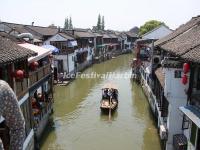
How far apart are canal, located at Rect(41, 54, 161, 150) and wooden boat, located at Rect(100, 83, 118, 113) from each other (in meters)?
0.80

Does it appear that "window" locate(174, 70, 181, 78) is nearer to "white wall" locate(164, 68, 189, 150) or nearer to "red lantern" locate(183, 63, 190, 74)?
"white wall" locate(164, 68, 189, 150)

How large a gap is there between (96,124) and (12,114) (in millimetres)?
21747

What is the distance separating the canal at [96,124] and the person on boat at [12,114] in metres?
17.0

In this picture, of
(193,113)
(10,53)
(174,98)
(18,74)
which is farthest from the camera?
(174,98)

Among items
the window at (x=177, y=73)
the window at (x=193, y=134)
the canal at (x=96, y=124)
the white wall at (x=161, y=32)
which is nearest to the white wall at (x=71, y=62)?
the canal at (x=96, y=124)

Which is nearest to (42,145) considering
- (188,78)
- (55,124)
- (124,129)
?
(55,124)

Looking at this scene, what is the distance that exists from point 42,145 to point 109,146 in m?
4.84

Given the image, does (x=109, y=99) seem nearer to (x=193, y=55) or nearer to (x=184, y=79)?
(x=184, y=79)

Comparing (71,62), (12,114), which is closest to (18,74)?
(12,114)

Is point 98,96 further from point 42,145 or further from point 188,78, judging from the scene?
point 188,78

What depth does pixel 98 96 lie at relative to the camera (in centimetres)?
3391

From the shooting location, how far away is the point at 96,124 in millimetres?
24156

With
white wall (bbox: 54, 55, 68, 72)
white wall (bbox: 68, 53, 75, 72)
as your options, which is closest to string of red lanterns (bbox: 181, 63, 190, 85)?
white wall (bbox: 54, 55, 68, 72)

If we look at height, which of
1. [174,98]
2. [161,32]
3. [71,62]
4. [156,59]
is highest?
[161,32]
